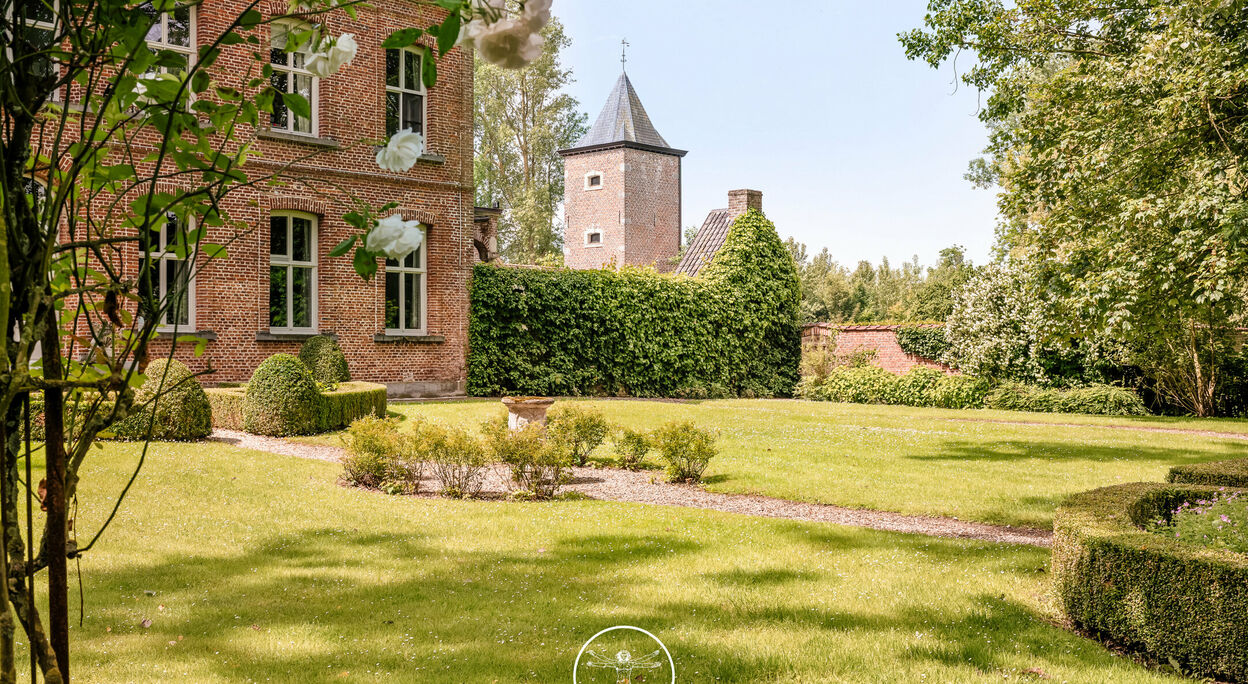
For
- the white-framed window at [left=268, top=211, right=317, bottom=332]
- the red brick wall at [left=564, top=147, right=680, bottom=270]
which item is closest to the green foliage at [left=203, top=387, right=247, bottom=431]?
the white-framed window at [left=268, top=211, right=317, bottom=332]

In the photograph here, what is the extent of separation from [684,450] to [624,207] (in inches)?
1276

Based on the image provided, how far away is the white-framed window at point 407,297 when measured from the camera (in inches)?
695

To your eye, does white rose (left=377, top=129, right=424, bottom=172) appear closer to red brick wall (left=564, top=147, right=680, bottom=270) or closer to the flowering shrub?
the flowering shrub

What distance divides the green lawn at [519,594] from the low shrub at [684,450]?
1.64m

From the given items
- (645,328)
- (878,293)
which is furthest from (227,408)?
(878,293)

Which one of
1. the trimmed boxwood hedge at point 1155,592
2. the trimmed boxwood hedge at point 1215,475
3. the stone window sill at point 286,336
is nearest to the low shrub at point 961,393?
the stone window sill at point 286,336

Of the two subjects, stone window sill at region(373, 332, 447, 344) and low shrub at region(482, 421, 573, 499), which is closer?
low shrub at region(482, 421, 573, 499)

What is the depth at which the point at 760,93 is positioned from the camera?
3170cm

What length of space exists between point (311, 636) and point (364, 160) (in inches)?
553

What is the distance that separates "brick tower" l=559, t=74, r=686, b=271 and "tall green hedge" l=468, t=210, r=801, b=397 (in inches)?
650

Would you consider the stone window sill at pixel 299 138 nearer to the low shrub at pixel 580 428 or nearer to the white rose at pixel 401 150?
the low shrub at pixel 580 428

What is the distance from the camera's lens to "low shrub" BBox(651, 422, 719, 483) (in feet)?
31.5

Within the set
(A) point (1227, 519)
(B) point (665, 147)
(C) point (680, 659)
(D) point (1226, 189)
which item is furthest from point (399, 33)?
(B) point (665, 147)

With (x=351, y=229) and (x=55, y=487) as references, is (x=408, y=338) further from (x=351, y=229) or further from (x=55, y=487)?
(x=55, y=487)
